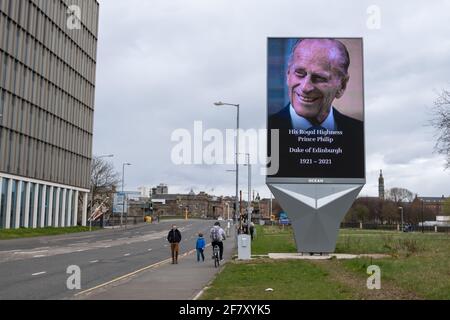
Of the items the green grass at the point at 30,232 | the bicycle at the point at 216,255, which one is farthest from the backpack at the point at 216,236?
the green grass at the point at 30,232

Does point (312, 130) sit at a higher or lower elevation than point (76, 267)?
higher

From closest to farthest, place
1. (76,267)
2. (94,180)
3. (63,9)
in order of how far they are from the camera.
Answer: (76,267) → (63,9) → (94,180)

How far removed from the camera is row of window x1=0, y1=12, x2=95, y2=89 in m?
57.4

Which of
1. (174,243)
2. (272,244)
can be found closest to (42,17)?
(272,244)

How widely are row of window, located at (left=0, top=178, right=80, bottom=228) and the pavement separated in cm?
3994

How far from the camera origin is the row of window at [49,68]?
189 ft

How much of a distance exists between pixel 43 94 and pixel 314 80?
4456cm

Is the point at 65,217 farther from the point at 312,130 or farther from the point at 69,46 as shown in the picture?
the point at 312,130

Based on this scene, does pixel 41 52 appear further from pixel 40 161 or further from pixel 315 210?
pixel 315 210

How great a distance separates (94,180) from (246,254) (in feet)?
253

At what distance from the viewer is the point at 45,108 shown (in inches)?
2628

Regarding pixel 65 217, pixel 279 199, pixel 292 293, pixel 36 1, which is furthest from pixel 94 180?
pixel 292 293

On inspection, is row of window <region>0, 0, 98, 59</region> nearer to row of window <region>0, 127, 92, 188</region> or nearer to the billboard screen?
row of window <region>0, 127, 92, 188</region>

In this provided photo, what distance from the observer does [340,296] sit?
12633mm
